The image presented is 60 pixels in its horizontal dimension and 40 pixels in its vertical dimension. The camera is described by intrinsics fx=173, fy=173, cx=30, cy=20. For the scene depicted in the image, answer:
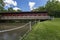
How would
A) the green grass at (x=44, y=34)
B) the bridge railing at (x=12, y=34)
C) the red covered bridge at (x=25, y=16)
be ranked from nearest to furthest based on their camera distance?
the green grass at (x=44, y=34), the bridge railing at (x=12, y=34), the red covered bridge at (x=25, y=16)

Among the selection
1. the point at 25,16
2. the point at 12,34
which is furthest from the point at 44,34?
the point at 25,16

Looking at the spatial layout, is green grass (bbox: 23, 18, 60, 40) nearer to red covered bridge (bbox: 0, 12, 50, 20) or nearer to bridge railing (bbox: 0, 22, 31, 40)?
bridge railing (bbox: 0, 22, 31, 40)

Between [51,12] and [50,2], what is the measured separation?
12.9 m

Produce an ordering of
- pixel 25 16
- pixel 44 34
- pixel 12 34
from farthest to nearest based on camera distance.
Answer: pixel 25 16
pixel 12 34
pixel 44 34

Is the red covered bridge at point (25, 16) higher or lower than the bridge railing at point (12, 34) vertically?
lower

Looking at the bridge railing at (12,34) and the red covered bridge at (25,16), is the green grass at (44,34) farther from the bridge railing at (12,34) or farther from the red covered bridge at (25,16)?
the red covered bridge at (25,16)

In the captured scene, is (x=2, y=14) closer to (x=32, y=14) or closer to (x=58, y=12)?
(x=32, y=14)

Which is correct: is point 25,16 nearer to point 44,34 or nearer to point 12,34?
point 12,34

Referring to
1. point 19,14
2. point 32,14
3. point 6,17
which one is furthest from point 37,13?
point 6,17

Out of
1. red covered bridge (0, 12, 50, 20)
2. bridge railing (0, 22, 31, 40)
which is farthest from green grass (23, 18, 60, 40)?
red covered bridge (0, 12, 50, 20)

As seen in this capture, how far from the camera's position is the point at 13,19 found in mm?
47094

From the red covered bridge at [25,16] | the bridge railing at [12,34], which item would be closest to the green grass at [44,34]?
the bridge railing at [12,34]

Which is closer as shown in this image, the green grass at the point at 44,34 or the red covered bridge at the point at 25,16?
the green grass at the point at 44,34

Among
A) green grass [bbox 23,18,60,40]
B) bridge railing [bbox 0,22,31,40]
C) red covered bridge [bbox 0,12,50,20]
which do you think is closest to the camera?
green grass [bbox 23,18,60,40]
